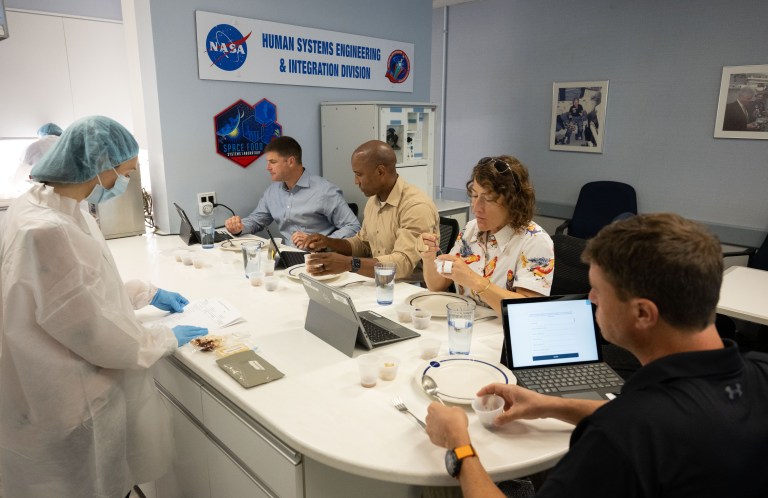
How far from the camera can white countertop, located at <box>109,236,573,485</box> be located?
1.16 m

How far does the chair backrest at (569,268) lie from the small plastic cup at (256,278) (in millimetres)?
1350

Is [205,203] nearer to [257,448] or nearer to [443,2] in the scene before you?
[257,448]

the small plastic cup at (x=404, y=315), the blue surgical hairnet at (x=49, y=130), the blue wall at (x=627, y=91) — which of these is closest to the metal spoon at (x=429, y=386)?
the small plastic cup at (x=404, y=315)

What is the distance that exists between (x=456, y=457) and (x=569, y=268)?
161 centimetres

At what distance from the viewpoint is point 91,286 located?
1.48 meters

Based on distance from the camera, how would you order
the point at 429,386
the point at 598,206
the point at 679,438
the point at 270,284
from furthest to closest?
the point at 598,206, the point at 270,284, the point at 429,386, the point at 679,438

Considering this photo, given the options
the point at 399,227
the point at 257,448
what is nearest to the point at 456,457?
the point at 257,448

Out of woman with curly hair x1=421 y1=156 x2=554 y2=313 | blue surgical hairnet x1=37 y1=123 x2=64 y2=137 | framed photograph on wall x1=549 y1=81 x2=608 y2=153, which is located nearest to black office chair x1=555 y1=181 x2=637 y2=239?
framed photograph on wall x1=549 y1=81 x2=608 y2=153

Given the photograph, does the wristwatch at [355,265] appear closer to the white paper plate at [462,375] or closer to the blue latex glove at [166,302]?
the blue latex glove at [166,302]

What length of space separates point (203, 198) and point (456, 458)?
9.74ft

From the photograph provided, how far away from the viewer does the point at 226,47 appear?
3445 millimetres

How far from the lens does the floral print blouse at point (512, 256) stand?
1.94 m

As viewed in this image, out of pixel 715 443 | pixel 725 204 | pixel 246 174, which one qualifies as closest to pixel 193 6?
pixel 246 174

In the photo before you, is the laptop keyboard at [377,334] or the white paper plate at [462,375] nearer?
the white paper plate at [462,375]
